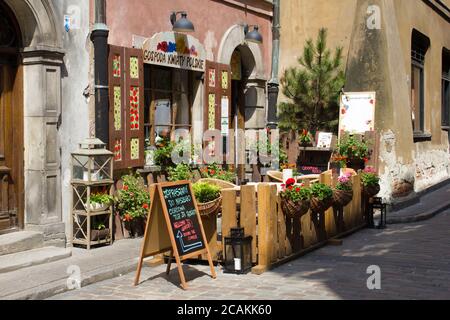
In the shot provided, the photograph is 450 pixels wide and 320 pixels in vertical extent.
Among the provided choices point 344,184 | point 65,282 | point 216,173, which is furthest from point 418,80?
point 65,282

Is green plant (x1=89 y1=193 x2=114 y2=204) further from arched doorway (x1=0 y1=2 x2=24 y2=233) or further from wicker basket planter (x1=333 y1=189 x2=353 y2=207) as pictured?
wicker basket planter (x1=333 y1=189 x2=353 y2=207)

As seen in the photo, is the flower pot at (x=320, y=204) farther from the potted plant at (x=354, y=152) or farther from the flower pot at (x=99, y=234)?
the potted plant at (x=354, y=152)

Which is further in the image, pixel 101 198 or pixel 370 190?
pixel 370 190

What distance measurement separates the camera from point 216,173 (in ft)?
36.5

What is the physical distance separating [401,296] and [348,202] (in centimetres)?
363

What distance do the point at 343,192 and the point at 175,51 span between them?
3506 mm

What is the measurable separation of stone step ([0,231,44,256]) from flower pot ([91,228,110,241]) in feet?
2.18

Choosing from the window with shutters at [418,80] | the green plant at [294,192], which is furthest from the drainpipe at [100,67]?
the window with shutters at [418,80]

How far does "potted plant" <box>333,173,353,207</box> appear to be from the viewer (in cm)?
937

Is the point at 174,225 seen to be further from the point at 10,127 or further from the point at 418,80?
the point at 418,80

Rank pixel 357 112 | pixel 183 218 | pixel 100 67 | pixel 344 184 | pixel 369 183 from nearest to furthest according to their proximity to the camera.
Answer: pixel 183 218 < pixel 100 67 < pixel 344 184 < pixel 369 183 < pixel 357 112

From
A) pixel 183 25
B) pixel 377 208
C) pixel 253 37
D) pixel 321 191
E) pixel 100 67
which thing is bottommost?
pixel 377 208

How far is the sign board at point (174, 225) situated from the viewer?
682 centimetres
